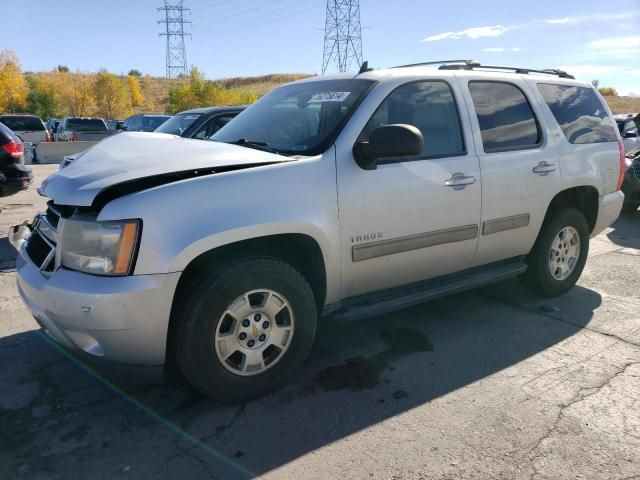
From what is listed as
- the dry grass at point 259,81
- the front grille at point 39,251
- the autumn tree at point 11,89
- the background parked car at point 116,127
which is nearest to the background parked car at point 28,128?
the background parked car at point 116,127

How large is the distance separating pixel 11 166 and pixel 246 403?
7152 mm

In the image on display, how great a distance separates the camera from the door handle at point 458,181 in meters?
3.54

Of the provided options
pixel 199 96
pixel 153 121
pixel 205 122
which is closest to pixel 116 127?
pixel 153 121

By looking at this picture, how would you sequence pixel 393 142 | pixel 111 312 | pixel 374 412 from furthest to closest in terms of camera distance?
pixel 393 142, pixel 374 412, pixel 111 312

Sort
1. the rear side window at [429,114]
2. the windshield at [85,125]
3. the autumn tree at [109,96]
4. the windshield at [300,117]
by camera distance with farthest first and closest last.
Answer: the autumn tree at [109,96]
the windshield at [85,125]
the rear side window at [429,114]
the windshield at [300,117]

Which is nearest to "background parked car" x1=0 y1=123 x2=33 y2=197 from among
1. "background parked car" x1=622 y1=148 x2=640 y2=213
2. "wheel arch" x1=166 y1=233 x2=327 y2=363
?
"wheel arch" x1=166 y1=233 x2=327 y2=363

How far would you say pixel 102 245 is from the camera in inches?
99.4

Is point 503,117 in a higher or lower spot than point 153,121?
lower

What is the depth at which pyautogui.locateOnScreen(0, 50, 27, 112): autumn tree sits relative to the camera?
180 feet

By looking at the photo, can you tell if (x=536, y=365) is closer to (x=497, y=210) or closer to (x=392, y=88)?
(x=497, y=210)

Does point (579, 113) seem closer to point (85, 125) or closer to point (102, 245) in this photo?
point (102, 245)

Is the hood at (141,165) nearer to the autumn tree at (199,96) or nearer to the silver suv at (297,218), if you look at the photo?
the silver suv at (297,218)

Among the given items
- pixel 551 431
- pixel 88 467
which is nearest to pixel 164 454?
pixel 88 467

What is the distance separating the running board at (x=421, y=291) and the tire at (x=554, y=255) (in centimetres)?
21
